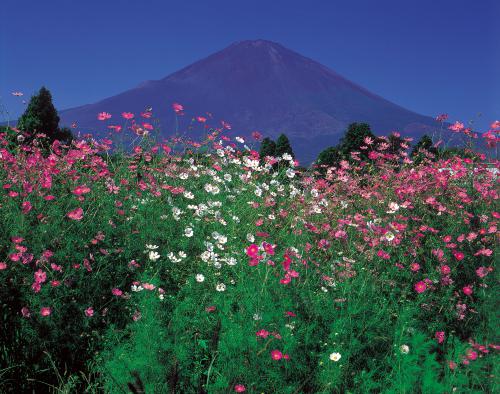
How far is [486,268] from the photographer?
5.29 m

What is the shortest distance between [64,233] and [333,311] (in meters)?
2.16

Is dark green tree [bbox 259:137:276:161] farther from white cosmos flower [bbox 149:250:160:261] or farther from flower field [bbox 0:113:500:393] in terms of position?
white cosmos flower [bbox 149:250:160:261]

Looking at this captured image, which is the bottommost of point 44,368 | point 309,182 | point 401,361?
point 44,368

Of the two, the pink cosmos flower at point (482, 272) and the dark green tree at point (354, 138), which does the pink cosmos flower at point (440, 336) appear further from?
the dark green tree at point (354, 138)

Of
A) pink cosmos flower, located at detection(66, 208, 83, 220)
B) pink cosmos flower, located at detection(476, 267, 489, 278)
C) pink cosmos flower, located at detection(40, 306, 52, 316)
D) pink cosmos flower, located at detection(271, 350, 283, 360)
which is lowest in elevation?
pink cosmos flower, located at detection(271, 350, 283, 360)

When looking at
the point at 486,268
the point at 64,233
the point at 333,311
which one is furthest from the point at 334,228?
the point at 64,233

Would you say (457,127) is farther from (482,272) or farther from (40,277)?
(40,277)

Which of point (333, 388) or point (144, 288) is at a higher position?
point (144, 288)

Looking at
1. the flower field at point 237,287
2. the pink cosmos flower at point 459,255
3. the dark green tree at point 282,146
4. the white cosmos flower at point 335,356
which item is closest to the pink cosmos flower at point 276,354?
the flower field at point 237,287

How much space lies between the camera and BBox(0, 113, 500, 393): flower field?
3.70 meters

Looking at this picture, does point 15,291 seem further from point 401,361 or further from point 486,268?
point 486,268

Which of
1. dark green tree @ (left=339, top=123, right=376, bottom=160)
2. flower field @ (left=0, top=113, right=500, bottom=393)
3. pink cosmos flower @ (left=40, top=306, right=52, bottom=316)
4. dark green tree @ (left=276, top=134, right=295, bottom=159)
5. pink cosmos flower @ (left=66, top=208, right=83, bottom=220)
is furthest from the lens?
dark green tree @ (left=276, top=134, right=295, bottom=159)

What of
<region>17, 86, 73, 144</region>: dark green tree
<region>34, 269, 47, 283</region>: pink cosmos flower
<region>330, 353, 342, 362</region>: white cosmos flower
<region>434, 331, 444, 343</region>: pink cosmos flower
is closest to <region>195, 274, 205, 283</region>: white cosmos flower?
<region>34, 269, 47, 283</region>: pink cosmos flower

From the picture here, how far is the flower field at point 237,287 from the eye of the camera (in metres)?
3.70
